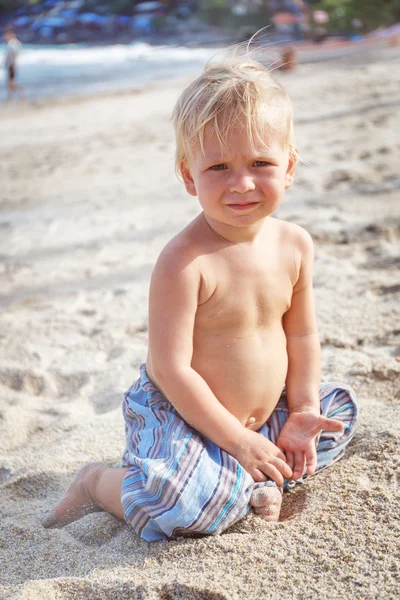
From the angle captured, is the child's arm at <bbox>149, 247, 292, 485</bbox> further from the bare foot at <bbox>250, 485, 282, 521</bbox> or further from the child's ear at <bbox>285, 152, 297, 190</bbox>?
the child's ear at <bbox>285, 152, 297, 190</bbox>

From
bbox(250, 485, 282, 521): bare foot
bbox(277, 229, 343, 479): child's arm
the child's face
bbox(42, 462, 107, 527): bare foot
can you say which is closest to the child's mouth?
the child's face

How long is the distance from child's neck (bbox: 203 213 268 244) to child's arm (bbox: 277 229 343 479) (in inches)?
6.4

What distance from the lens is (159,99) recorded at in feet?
36.3

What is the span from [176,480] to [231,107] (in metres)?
0.90

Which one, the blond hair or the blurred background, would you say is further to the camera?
the blurred background

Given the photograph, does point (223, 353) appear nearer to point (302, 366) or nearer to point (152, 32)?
point (302, 366)

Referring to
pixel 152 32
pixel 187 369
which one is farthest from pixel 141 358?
pixel 152 32

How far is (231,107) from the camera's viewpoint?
1.67 m

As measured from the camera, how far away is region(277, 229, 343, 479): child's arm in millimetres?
1838

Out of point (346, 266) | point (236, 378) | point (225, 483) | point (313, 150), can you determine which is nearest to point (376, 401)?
point (236, 378)

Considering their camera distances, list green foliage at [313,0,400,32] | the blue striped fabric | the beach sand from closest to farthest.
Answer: the beach sand < the blue striped fabric < green foliage at [313,0,400,32]

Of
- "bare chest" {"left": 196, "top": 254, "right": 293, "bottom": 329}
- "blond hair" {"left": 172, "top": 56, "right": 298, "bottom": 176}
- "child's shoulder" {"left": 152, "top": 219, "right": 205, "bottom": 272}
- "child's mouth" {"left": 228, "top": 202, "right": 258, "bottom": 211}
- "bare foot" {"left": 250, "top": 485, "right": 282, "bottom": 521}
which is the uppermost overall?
"blond hair" {"left": 172, "top": 56, "right": 298, "bottom": 176}

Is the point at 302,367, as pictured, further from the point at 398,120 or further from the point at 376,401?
the point at 398,120

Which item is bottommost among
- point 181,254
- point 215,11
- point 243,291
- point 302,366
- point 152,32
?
point 152,32
